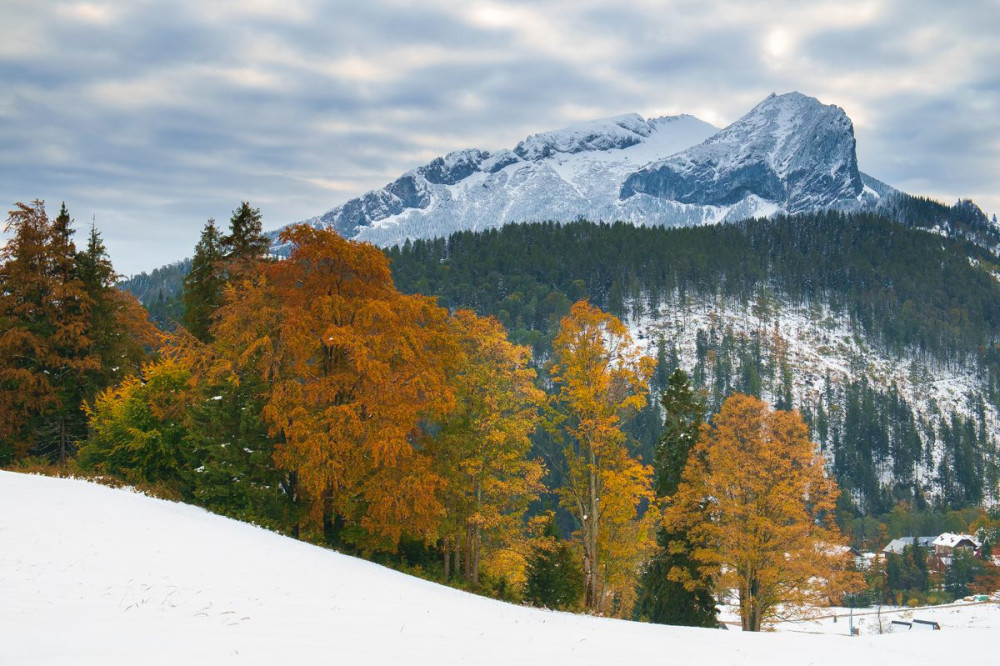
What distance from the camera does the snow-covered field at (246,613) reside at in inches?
310

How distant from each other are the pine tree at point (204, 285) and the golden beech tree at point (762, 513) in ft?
90.0

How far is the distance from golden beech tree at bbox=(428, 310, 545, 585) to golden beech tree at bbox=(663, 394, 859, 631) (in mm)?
7740

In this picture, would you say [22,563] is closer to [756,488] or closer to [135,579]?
[135,579]

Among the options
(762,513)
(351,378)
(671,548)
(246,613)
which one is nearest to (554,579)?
(671,548)

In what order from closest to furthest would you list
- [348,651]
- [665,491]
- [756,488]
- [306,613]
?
[348,651]
[306,613]
[756,488]
[665,491]

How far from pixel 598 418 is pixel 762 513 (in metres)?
9.07

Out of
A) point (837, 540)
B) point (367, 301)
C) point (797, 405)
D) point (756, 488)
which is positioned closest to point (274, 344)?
point (367, 301)

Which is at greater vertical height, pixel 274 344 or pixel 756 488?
pixel 274 344

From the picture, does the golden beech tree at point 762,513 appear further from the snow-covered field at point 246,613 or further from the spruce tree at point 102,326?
the spruce tree at point 102,326

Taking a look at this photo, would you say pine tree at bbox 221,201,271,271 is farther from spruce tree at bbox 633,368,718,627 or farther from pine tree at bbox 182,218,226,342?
spruce tree at bbox 633,368,718,627

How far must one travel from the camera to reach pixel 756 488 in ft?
87.4

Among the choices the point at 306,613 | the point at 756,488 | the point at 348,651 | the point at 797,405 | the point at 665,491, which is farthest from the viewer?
the point at 797,405

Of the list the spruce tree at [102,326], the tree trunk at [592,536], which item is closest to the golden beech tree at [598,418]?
the tree trunk at [592,536]

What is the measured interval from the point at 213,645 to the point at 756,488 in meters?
23.4
